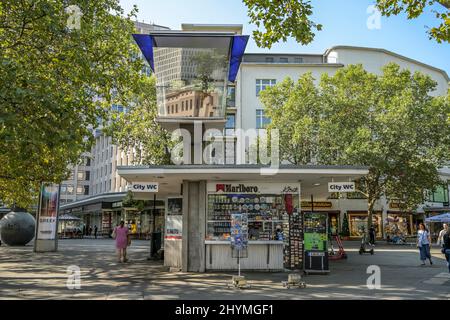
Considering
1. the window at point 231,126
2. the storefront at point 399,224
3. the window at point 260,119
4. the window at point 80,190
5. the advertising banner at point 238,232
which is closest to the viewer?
the advertising banner at point 238,232

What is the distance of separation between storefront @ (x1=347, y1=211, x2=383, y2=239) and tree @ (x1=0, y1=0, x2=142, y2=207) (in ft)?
109

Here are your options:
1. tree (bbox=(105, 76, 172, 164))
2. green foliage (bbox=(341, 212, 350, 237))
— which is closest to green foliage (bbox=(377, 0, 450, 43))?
tree (bbox=(105, 76, 172, 164))

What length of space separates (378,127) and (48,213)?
24.3 metres

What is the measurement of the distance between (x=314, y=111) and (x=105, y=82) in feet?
74.8

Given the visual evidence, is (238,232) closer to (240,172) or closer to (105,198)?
(240,172)

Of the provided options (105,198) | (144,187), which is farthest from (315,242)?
(105,198)

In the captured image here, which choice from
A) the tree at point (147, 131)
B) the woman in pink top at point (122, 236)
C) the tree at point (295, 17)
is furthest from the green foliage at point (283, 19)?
the tree at point (147, 131)

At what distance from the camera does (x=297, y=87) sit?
3638 cm

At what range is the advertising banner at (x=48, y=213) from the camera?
2447 centimetres

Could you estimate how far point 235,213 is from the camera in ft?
46.3

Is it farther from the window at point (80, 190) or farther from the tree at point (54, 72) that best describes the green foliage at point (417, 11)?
A: the window at point (80, 190)

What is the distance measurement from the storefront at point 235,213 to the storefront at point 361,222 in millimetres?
32231

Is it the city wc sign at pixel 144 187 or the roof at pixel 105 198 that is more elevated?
the roof at pixel 105 198
